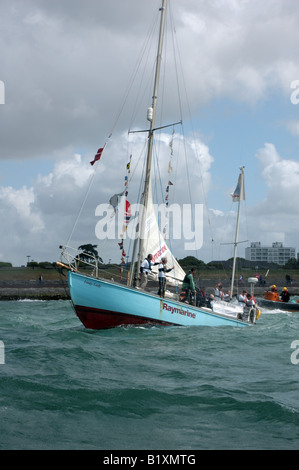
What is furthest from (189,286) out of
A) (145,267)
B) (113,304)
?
(113,304)

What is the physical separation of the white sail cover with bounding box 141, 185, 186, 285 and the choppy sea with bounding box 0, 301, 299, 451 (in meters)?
7.89

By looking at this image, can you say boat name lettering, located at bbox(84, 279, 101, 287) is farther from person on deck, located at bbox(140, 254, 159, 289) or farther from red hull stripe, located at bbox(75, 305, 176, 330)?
person on deck, located at bbox(140, 254, 159, 289)

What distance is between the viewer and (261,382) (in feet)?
41.0

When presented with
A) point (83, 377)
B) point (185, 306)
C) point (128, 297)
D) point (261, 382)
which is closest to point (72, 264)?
point (128, 297)

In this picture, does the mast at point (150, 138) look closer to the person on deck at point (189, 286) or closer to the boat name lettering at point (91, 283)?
the person on deck at point (189, 286)

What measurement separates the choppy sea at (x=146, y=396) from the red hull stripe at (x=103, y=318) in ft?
12.3

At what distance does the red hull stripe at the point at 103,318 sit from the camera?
888 inches

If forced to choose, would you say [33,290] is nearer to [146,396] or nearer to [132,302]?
[132,302]

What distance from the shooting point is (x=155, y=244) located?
86.8ft

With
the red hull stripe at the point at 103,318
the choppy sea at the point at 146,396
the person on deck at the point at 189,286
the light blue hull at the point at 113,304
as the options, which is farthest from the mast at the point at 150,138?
the choppy sea at the point at 146,396

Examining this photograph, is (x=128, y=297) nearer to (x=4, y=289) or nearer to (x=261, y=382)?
(x=261, y=382)

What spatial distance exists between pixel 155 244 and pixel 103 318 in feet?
17.8

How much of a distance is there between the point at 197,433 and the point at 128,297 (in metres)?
14.0

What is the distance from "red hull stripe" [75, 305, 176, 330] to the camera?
22.5 meters
